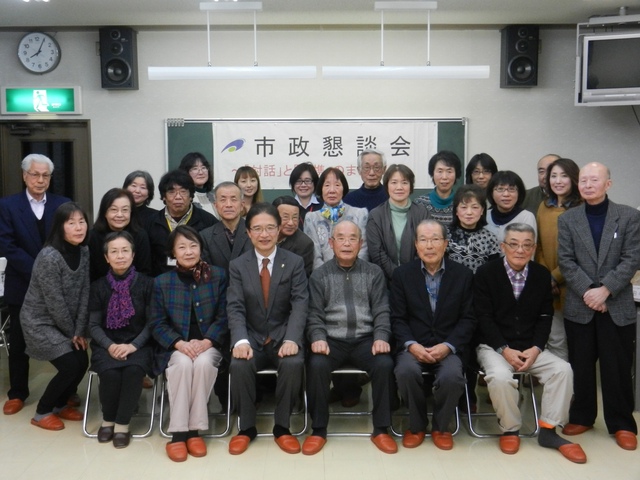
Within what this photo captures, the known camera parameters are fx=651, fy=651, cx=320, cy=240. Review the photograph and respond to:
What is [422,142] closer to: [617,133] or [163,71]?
[617,133]

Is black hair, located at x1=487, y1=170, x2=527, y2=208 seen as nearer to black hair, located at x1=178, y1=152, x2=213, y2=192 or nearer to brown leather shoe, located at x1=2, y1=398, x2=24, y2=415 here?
black hair, located at x1=178, y1=152, x2=213, y2=192

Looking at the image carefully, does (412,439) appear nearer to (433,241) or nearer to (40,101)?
(433,241)

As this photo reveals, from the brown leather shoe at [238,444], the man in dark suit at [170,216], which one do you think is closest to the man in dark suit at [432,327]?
the brown leather shoe at [238,444]

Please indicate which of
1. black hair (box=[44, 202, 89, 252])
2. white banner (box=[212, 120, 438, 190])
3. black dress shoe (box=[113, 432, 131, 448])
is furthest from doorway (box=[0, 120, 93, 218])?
black dress shoe (box=[113, 432, 131, 448])

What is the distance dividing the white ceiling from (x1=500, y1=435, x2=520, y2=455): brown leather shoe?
3.48m

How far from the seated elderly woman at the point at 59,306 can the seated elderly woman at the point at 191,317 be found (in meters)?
0.51

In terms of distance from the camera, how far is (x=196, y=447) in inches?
139

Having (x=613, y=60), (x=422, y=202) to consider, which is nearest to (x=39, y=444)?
(x=422, y=202)

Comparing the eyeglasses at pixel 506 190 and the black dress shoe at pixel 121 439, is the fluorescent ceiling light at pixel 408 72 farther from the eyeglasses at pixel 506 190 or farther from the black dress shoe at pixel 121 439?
the black dress shoe at pixel 121 439

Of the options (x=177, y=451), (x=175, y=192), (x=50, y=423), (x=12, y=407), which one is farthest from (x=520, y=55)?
(x=12, y=407)

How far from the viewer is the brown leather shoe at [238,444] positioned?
3521 mm

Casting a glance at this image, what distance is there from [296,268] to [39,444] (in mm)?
1756

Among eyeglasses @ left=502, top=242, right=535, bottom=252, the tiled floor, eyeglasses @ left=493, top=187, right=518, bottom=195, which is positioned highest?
eyeglasses @ left=493, top=187, right=518, bottom=195

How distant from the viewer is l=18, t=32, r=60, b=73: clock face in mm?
6281
